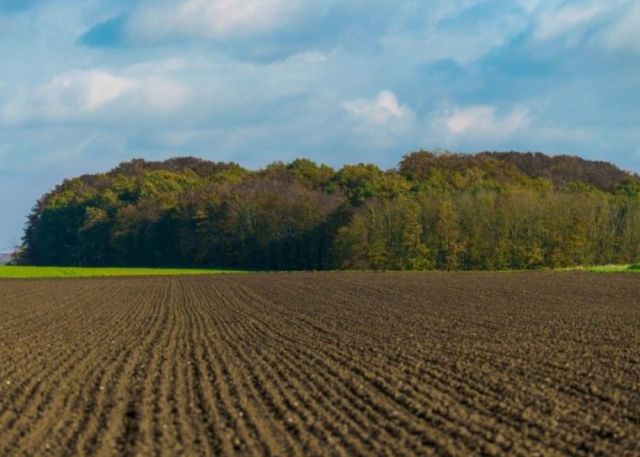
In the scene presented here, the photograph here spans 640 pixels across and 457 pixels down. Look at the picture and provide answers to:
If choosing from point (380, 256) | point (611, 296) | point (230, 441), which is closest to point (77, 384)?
point (230, 441)

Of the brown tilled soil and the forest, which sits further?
the forest

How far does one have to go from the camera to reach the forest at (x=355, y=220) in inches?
3187

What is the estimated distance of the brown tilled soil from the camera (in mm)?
10516

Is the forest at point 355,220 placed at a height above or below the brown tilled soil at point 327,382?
above

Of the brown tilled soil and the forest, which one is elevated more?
the forest

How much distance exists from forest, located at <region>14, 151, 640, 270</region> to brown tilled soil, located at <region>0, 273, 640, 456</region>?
49639 mm

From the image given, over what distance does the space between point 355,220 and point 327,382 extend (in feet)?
224

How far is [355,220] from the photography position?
83.0 metres

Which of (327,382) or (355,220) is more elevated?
(355,220)

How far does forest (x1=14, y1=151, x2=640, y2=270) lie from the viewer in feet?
266

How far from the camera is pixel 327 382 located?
1479 centimetres

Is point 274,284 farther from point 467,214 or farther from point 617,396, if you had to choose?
point 617,396

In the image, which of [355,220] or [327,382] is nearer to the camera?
[327,382]

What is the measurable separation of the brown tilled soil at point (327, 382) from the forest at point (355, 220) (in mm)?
49639
